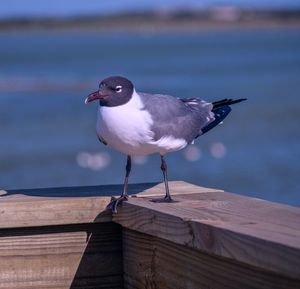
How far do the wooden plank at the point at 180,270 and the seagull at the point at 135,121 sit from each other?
225 millimetres

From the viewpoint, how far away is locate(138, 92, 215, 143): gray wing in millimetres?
4121

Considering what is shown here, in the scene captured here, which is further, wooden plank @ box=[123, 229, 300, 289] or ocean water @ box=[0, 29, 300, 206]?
ocean water @ box=[0, 29, 300, 206]

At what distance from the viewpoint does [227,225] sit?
3.05 meters

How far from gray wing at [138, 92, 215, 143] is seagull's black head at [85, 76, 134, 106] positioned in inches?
3.5

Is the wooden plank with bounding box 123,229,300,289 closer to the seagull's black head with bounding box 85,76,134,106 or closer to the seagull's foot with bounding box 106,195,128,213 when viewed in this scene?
the seagull's foot with bounding box 106,195,128,213

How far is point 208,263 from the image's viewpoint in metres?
3.12

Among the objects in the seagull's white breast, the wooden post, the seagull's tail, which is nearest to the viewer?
the wooden post

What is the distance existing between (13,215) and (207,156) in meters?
12.0

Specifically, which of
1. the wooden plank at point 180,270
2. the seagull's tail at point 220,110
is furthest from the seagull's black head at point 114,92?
the seagull's tail at point 220,110

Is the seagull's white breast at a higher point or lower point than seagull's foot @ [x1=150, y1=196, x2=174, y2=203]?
higher

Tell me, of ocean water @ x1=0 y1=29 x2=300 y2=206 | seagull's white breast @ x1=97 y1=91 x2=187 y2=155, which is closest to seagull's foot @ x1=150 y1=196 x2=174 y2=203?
seagull's white breast @ x1=97 y1=91 x2=187 y2=155

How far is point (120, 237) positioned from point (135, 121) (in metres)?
0.48

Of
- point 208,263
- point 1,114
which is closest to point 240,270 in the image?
point 208,263

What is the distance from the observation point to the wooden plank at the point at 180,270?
289cm
